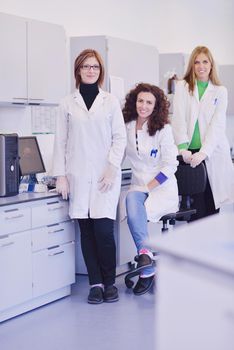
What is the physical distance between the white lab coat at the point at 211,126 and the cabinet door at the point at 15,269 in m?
1.39

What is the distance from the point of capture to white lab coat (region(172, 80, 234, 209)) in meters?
3.81

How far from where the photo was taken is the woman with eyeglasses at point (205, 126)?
3.79 metres

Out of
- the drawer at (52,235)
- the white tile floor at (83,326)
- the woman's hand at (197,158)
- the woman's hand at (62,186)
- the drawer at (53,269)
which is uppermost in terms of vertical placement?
the woman's hand at (197,158)

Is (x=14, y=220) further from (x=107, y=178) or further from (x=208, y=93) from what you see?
(x=208, y=93)

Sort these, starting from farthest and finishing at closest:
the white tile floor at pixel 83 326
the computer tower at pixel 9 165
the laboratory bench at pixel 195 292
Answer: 1. the computer tower at pixel 9 165
2. the white tile floor at pixel 83 326
3. the laboratory bench at pixel 195 292

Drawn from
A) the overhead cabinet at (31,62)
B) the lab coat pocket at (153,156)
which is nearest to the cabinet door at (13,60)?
the overhead cabinet at (31,62)

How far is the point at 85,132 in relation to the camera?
3.34 metres

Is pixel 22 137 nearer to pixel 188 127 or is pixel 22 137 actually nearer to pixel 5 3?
pixel 5 3

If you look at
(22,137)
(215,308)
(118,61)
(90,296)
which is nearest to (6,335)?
(90,296)

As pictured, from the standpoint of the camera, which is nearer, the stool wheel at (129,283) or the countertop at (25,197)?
the countertop at (25,197)

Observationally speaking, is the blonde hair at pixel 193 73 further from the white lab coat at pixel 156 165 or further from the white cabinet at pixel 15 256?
the white cabinet at pixel 15 256

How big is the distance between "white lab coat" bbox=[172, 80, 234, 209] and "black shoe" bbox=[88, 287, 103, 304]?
1.08 m

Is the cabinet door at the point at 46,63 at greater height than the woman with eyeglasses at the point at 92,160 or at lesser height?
greater

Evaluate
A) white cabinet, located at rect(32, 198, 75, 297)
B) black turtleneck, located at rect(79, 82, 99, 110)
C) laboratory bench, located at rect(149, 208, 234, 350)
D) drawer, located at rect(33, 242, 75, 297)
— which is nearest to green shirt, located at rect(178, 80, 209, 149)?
black turtleneck, located at rect(79, 82, 99, 110)
